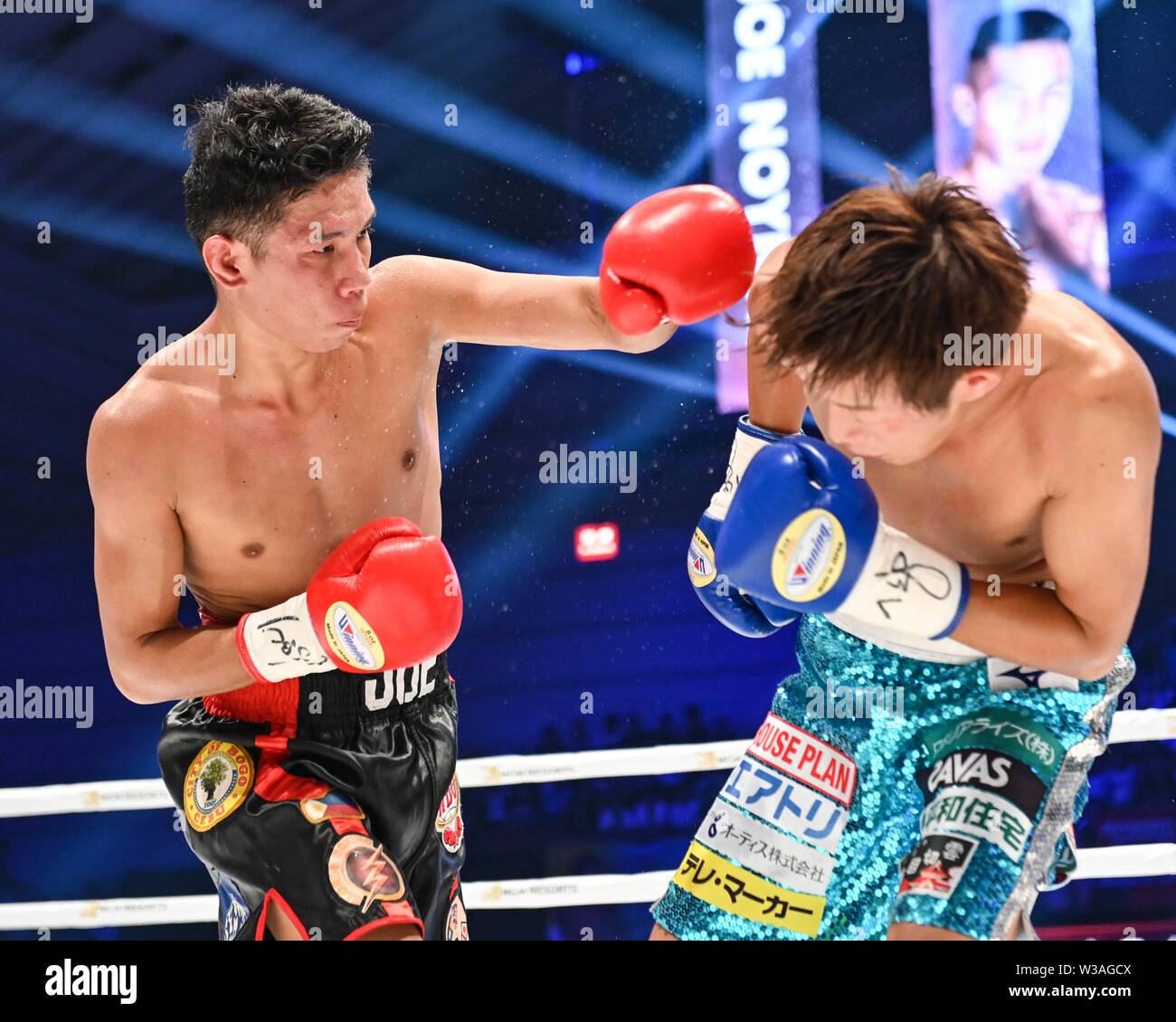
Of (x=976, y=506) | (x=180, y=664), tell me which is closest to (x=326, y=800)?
(x=180, y=664)

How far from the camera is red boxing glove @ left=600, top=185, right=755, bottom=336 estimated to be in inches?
77.1

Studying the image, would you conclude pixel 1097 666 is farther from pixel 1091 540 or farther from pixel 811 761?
pixel 811 761

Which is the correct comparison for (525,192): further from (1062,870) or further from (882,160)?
(1062,870)

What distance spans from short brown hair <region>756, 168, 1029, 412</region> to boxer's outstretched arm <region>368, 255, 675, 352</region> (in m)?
0.56

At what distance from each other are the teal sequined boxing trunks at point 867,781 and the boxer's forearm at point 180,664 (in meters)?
0.77

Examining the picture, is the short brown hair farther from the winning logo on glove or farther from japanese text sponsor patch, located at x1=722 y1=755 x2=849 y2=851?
japanese text sponsor patch, located at x1=722 y1=755 x2=849 y2=851

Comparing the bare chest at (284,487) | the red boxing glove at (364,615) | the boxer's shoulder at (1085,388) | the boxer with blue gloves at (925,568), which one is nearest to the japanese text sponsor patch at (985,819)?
the boxer with blue gloves at (925,568)

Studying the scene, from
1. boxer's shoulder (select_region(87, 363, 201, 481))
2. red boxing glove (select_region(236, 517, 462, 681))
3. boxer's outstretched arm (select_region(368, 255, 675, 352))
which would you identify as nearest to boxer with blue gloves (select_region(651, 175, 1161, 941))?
boxer's outstretched arm (select_region(368, 255, 675, 352))

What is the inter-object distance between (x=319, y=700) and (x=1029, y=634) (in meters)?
1.10

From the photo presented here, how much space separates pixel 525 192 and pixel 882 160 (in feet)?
3.44

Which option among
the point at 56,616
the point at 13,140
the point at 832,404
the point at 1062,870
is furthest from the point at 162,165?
the point at 1062,870

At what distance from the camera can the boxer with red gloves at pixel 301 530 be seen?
1.85m

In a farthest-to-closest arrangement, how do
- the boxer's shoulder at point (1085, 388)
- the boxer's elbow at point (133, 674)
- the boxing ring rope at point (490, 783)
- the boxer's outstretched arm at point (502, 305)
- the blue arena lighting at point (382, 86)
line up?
the blue arena lighting at point (382, 86) → the boxing ring rope at point (490, 783) → the boxer's outstretched arm at point (502, 305) → the boxer's elbow at point (133, 674) → the boxer's shoulder at point (1085, 388)
